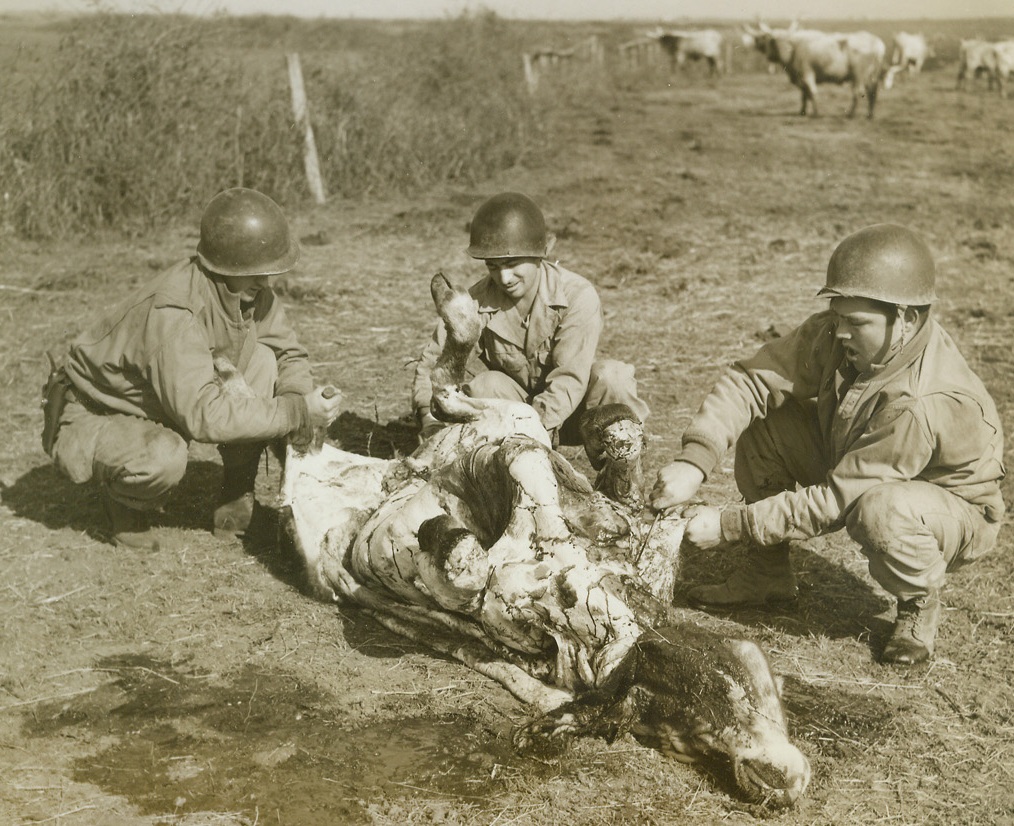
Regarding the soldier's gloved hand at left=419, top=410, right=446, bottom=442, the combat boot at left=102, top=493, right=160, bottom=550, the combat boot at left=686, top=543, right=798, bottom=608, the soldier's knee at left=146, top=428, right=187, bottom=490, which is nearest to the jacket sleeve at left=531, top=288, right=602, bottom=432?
the soldier's gloved hand at left=419, top=410, right=446, bottom=442

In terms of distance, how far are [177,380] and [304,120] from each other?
9237mm

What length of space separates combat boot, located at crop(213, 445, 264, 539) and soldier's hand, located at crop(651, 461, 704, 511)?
2.11m

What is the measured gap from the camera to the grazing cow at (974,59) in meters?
27.2

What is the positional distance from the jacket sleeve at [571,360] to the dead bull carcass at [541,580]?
74cm

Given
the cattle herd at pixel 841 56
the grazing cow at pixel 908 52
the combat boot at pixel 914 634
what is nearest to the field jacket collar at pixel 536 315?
the combat boot at pixel 914 634

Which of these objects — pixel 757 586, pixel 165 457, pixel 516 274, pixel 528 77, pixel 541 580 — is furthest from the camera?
pixel 528 77

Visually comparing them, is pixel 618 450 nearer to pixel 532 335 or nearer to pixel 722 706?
pixel 722 706

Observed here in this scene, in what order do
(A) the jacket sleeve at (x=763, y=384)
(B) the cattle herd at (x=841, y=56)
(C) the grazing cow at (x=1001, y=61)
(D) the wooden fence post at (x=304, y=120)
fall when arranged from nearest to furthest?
(A) the jacket sleeve at (x=763, y=384) → (D) the wooden fence post at (x=304, y=120) → (B) the cattle herd at (x=841, y=56) → (C) the grazing cow at (x=1001, y=61)

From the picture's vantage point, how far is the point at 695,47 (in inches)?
1291

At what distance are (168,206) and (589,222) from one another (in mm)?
4831

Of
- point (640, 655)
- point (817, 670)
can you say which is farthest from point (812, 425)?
point (640, 655)

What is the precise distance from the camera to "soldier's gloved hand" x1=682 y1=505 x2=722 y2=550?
3.82 meters

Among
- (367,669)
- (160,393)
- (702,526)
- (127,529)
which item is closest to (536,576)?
(702,526)

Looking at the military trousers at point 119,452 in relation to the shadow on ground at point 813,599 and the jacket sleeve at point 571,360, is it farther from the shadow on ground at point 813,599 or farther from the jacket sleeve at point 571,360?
the shadow on ground at point 813,599
